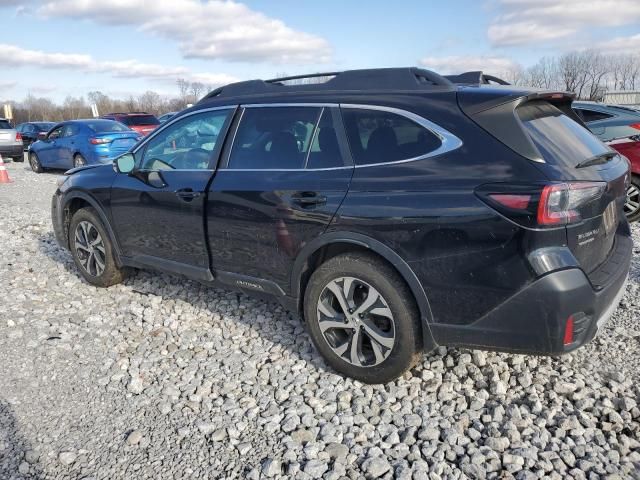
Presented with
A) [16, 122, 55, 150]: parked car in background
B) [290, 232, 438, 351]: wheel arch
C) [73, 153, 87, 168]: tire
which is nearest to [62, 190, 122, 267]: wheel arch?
[290, 232, 438, 351]: wheel arch

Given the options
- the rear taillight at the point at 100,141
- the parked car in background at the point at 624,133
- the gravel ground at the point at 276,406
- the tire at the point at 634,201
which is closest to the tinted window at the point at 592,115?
the parked car in background at the point at 624,133

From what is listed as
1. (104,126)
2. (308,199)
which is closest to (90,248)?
(308,199)

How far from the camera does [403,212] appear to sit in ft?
9.71

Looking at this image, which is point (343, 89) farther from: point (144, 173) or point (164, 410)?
point (164, 410)

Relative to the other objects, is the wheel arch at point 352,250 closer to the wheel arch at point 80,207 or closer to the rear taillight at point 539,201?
the rear taillight at point 539,201

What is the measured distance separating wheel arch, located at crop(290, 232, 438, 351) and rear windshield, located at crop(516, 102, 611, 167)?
0.93 metres

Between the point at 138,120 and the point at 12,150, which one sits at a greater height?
the point at 138,120

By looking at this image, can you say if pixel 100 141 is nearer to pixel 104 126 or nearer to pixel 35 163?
pixel 104 126

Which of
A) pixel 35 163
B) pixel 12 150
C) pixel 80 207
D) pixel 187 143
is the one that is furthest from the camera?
pixel 12 150

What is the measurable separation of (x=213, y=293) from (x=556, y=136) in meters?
3.23

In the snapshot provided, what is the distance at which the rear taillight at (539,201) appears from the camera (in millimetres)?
2602

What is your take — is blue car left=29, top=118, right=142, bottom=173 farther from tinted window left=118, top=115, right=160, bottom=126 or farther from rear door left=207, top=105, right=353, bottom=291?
rear door left=207, top=105, right=353, bottom=291

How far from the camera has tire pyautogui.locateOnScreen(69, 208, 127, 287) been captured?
5.05m

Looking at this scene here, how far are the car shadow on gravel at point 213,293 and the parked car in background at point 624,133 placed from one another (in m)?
5.06
